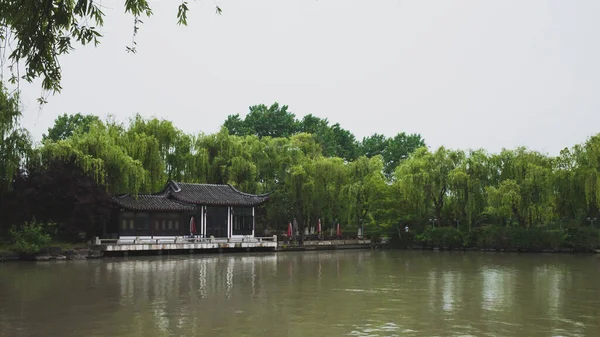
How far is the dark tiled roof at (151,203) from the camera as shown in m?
29.3

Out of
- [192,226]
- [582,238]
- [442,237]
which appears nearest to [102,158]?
[192,226]

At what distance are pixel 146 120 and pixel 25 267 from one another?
14.4 metres

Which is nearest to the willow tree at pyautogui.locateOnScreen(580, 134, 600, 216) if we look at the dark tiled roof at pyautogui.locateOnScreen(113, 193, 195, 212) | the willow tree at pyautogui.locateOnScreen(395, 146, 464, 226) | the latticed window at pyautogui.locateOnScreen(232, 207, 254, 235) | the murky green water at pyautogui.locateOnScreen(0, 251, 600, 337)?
the willow tree at pyautogui.locateOnScreen(395, 146, 464, 226)

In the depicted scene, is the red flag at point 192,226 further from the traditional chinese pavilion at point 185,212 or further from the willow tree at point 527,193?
the willow tree at point 527,193

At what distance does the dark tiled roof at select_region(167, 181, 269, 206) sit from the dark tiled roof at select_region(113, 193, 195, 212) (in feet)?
1.32

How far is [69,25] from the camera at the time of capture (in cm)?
603

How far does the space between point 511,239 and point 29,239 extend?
26.0m

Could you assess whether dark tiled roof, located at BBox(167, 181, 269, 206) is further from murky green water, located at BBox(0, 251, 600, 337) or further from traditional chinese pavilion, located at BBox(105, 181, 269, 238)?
murky green water, located at BBox(0, 251, 600, 337)

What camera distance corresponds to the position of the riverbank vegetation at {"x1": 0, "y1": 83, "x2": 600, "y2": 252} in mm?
25938

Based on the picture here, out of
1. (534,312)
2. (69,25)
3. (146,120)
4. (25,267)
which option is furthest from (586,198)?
(69,25)

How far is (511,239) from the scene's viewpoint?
110 feet

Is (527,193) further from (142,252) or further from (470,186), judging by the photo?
(142,252)

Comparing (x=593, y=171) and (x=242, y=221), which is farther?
(x=242, y=221)

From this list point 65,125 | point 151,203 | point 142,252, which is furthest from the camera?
point 65,125
